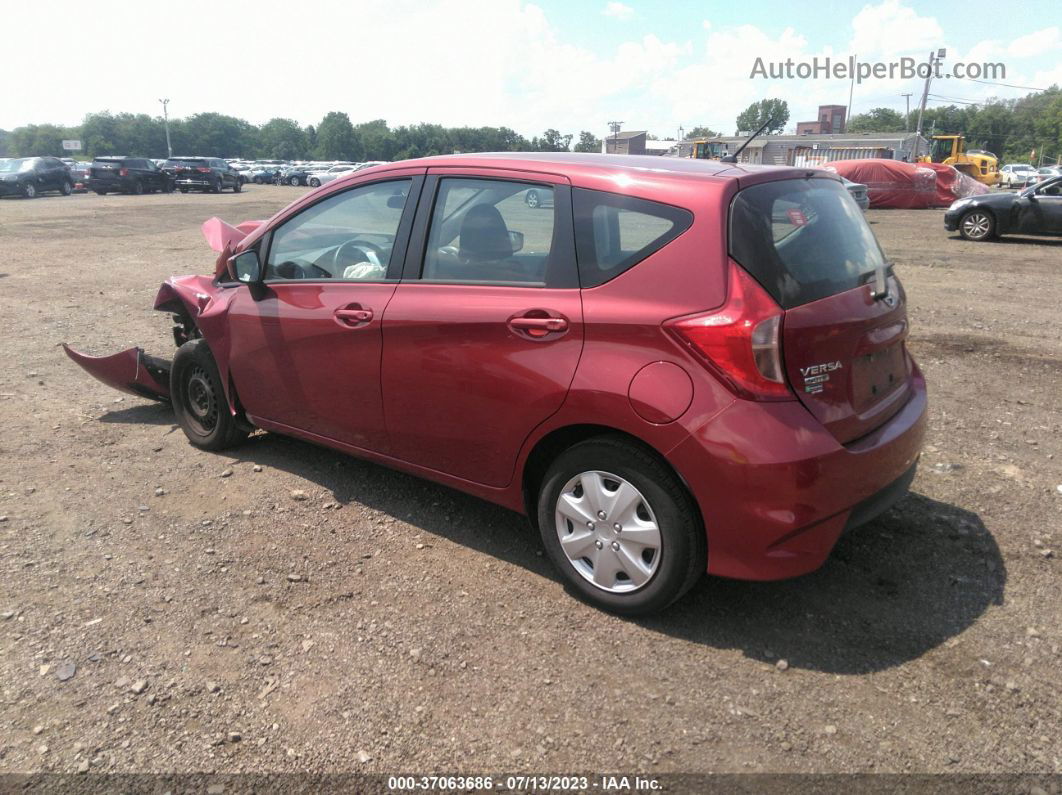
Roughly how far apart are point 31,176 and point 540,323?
38.4m

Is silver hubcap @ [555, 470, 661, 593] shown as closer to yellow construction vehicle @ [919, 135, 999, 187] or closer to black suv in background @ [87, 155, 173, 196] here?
black suv in background @ [87, 155, 173, 196]

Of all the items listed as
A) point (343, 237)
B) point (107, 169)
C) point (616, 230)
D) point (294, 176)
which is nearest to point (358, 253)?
point (343, 237)

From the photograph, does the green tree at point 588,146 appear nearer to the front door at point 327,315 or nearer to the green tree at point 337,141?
the front door at point 327,315

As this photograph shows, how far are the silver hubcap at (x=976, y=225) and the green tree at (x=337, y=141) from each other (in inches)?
4126

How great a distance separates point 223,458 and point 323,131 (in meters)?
132

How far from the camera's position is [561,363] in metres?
3.11

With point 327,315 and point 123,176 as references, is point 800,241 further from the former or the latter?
point 123,176

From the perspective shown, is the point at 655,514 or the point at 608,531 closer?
the point at 655,514

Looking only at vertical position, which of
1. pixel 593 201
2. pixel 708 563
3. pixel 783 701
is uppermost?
pixel 593 201

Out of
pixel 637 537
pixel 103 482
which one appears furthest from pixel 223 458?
pixel 637 537

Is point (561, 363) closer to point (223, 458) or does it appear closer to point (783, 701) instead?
point (783, 701)

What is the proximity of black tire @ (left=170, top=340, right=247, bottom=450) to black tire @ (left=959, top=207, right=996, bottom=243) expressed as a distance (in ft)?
56.7

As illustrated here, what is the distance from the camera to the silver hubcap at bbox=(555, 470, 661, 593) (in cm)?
304

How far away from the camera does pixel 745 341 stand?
2.74 meters
